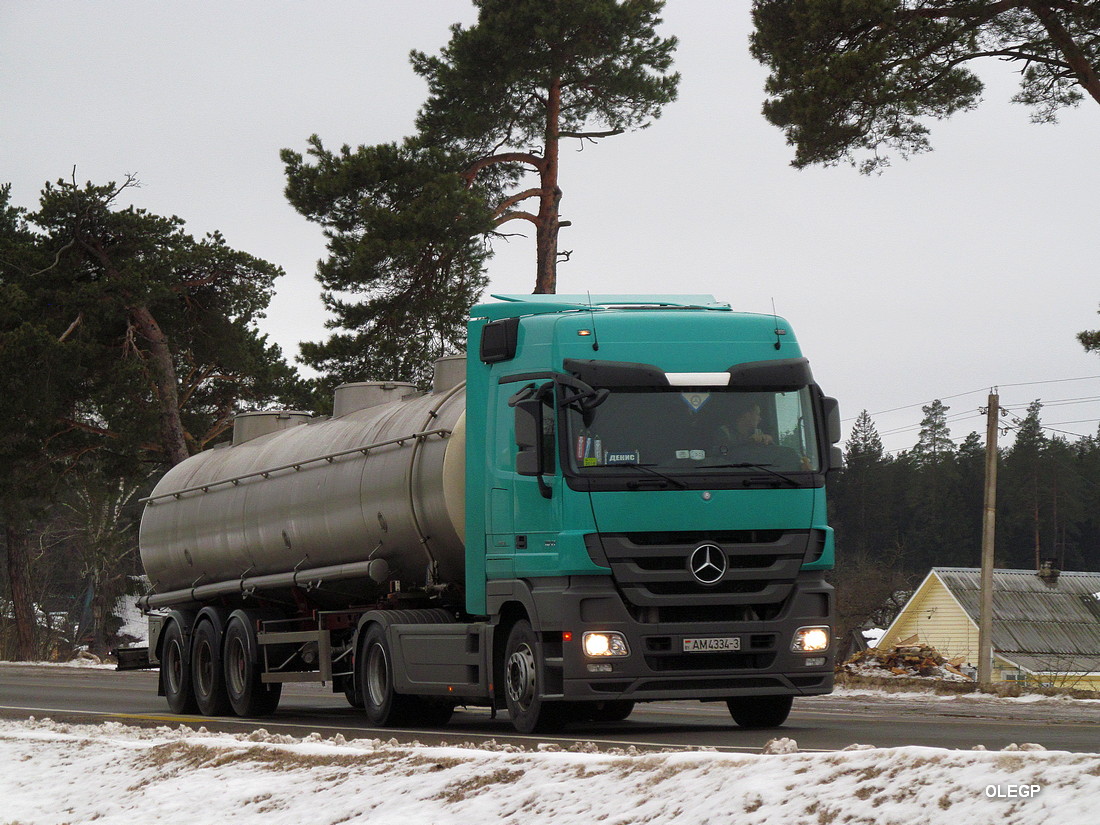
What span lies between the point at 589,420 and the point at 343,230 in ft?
82.2

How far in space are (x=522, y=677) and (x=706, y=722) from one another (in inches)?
124

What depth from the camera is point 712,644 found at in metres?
12.7

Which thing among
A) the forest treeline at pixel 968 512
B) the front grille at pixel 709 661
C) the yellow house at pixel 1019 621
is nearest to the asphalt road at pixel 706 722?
the front grille at pixel 709 661

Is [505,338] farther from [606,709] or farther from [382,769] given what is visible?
[382,769]

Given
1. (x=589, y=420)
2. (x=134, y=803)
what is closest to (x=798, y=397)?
(x=589, y=420)

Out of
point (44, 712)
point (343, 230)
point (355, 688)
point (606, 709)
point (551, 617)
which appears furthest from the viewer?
point (343, 230)

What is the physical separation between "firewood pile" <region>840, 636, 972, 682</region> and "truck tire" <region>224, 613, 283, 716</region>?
12913mm

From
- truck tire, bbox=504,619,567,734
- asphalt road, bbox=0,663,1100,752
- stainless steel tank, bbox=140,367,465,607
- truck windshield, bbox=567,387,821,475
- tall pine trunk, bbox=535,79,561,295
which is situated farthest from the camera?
tall pine trunk, bbox=535,79,561,295

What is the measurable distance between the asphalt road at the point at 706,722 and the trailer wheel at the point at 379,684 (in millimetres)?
183

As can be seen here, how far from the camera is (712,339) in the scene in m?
13.2

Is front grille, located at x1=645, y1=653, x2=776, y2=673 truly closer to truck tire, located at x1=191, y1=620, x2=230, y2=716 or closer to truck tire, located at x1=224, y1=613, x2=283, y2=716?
truck tire, located at x1=224, y1=613, x2=283, y2=716

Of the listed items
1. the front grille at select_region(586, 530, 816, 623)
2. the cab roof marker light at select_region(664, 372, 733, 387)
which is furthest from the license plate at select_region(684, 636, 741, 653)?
the cab roof marker light at select_region(664, 372, 733, 387)

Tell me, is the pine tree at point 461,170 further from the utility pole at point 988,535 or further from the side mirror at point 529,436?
the side mirror at point 529,436

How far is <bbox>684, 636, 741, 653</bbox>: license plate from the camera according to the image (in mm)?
12625
